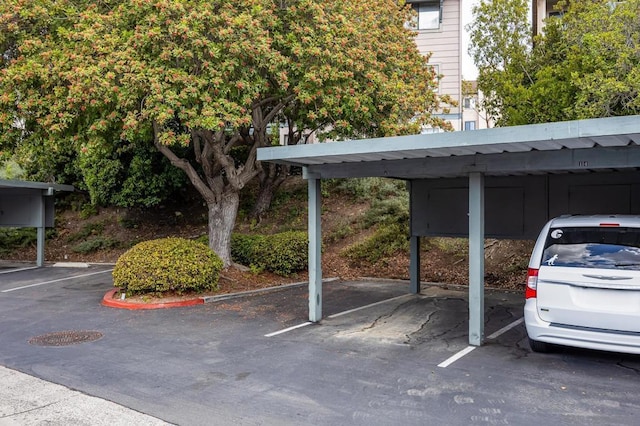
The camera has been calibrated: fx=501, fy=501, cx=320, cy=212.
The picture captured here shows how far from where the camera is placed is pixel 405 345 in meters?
6.90

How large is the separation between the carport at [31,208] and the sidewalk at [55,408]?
12.4m

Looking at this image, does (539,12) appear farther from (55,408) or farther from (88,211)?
(55,408)

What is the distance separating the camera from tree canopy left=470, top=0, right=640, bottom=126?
12.0 metres

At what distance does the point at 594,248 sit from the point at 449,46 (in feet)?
64.8

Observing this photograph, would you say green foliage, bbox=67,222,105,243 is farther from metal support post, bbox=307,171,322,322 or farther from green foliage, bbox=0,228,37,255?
metal support post, bbox=307,171,322,322

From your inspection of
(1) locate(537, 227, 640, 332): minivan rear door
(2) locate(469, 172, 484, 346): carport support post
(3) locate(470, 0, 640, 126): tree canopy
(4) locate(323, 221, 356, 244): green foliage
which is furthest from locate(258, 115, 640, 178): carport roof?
(4) locate(323, 221, 356, 244): green foliage

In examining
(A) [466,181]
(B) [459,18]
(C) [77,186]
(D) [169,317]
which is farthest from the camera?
(B) [459,18]

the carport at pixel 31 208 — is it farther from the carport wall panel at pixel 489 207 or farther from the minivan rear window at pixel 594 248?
the minivan rear window at pixel 594 248

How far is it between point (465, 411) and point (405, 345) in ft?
7.55

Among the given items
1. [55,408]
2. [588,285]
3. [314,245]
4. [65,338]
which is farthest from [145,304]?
[588,285]

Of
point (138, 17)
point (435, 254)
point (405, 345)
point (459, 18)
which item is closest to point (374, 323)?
point (405, 345)

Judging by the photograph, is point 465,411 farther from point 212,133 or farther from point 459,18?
point 459,18

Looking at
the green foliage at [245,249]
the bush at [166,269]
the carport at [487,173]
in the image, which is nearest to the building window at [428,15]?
the green foliage at [245,249]

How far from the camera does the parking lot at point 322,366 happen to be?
15.3 feet
